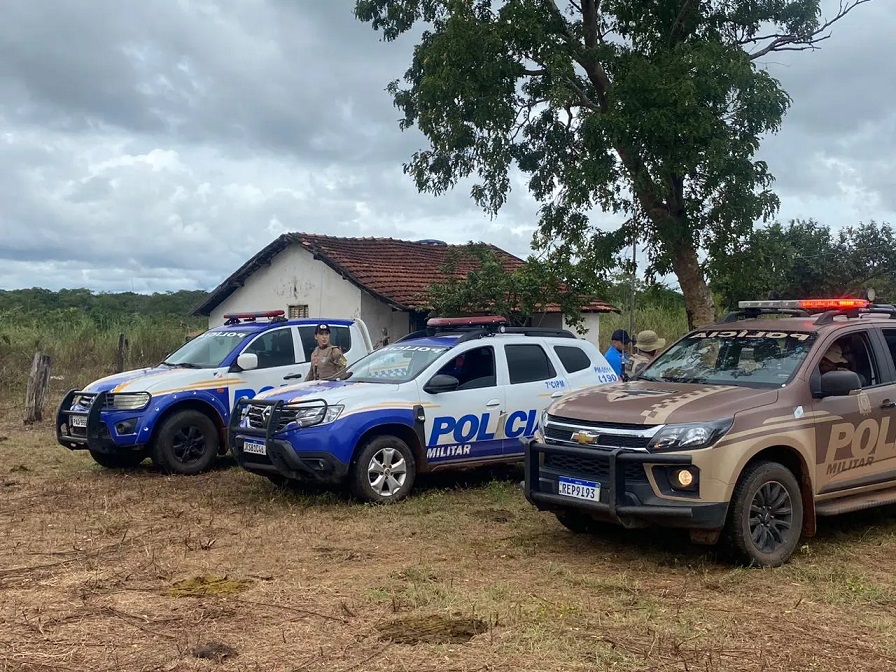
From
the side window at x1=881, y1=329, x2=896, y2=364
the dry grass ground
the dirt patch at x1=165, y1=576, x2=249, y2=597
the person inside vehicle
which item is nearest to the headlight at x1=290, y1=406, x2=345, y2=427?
the dry grass ground

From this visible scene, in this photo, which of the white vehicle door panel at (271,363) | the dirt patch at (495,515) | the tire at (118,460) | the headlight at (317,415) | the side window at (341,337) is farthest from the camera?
the side window at (341,337)

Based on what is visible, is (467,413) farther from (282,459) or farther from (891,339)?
(891,339)

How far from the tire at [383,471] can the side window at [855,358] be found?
13.0 feet

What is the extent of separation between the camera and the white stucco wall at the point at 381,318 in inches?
817

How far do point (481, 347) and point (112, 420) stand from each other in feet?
14.3

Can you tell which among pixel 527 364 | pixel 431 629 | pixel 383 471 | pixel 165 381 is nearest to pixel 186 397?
pixel 165 381

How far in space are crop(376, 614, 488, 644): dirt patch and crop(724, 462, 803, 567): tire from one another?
2060mm

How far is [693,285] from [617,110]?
11.1ft

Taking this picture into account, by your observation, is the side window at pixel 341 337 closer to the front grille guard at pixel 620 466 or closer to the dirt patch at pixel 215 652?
the front grille guard at pixel 620 466

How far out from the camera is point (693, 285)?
15.3 metres

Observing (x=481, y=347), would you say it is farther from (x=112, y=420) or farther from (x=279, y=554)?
(x=112, y=420)

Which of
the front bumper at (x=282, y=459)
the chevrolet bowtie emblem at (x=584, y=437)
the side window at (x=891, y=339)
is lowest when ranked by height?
the front bumper at (x=282, y=459)

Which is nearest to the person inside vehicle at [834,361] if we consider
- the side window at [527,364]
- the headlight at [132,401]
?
the side window at [527,364]

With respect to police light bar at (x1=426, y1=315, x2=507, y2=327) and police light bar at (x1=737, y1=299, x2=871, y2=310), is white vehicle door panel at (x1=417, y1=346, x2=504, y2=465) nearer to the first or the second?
police light bar at (x1=426, y1=315, x2=507, y2=327)
